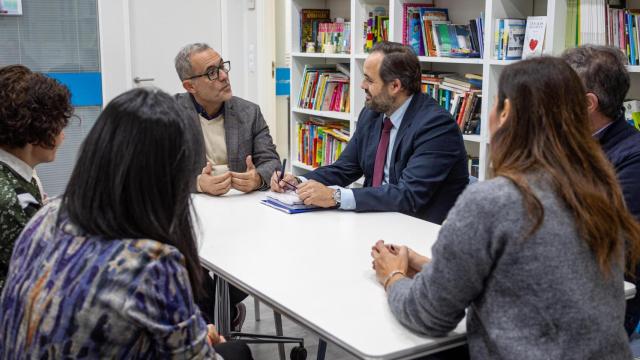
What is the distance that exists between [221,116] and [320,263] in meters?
1.39

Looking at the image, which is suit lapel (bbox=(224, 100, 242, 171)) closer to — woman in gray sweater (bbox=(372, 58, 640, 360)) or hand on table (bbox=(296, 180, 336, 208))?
hand on table (bbox=(296, 180, 336, 208))

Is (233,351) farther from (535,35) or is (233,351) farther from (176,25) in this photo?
(176,25)

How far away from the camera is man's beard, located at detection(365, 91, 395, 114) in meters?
2.72

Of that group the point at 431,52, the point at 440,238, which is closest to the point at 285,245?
the point at 440,238

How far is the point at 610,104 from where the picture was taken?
6.85ft

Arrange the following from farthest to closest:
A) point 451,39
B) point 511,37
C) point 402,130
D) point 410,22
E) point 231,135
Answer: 1. point 410,22
2. point 451,39
3. point 511,37
4. point 231,135
5. point 402,130

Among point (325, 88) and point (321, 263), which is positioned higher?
point (325, 88)

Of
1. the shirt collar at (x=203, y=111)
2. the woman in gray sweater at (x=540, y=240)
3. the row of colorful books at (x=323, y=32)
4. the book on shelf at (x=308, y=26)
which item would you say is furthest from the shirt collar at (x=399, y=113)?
the book on shelf at (x=308, y=26)

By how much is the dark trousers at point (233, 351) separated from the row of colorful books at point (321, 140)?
2.70 meters

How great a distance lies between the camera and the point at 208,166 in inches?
110

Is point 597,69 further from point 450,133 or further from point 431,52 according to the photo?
point 431,52

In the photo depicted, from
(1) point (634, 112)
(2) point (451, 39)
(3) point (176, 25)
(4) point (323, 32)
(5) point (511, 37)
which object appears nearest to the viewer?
(1) point (634, 112)

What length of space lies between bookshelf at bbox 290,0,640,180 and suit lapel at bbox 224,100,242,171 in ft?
3.58

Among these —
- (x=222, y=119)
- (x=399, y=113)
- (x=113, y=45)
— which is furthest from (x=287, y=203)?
(x=113, y=45)
